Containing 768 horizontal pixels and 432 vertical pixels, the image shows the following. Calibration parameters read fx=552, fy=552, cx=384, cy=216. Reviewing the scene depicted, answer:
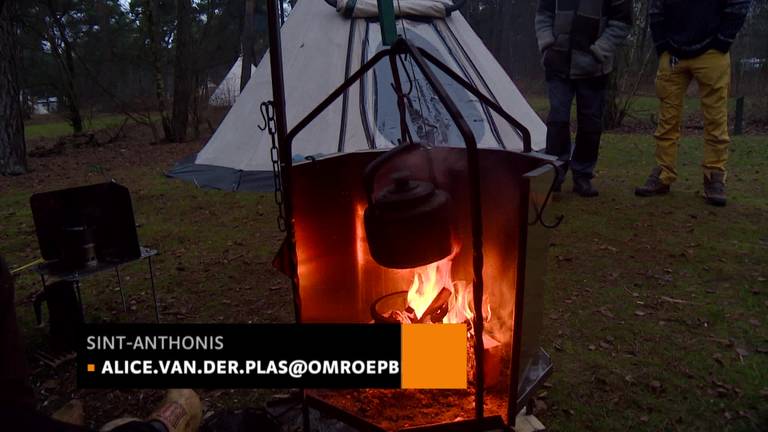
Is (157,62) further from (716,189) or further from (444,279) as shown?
(444,279)

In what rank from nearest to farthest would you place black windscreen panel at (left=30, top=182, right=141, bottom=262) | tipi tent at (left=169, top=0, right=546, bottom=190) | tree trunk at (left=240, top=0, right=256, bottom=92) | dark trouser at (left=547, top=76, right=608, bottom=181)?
black windscreen panel at (left=30, top=182, right=141, bottom=262)
dark trouser at (left=547, top=76, right=608, bottom=181)
tipi tent at (left=169, top=0, right=546, bottom=190)
tree trunk at (left=240, top=0, right=256, bottom=92)

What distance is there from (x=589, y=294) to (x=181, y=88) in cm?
966

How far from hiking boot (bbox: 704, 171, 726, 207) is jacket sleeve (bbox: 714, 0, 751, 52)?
96 centimetres

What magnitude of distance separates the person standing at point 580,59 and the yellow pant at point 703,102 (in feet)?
1.59

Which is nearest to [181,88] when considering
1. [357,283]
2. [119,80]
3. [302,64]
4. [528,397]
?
[302,64]

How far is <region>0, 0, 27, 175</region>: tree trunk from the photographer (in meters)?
7.12

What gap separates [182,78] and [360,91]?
6.83 meters

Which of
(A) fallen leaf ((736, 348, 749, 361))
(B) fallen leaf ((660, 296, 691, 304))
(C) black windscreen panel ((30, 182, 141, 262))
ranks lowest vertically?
(A) fallen leaf ((736, 348, 749, 361))

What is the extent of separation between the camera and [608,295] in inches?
117

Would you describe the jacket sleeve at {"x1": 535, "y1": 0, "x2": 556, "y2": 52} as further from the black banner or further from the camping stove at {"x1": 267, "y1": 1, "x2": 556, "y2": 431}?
the black banner

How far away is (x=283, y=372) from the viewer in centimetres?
182

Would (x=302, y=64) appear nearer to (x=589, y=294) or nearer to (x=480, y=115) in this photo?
(x=480, y=115)

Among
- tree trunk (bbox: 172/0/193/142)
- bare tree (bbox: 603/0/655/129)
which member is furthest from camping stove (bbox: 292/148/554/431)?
tree trunk (bbox: 172/0/193/142)

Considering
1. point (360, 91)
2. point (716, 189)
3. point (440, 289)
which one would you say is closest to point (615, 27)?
point (716, 189)
